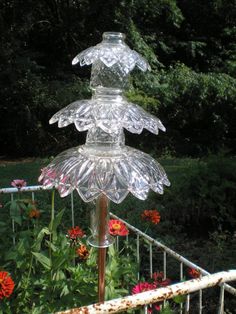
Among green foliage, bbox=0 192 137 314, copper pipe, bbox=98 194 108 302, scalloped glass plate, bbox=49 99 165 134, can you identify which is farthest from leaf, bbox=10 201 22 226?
scalloped glass plate, bbox=49 99 165 134

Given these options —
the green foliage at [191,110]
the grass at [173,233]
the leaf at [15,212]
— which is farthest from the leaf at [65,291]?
the green foliage at [191,110]

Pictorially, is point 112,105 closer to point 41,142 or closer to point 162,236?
point 162,236

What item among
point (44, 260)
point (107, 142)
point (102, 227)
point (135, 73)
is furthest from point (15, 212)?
point (135, 73)

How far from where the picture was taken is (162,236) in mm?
4430

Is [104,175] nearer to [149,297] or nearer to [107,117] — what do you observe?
[107,117]

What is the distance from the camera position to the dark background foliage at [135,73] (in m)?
9.46

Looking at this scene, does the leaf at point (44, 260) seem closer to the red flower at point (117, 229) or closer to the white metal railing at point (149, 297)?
the red flower at point (117, 229)

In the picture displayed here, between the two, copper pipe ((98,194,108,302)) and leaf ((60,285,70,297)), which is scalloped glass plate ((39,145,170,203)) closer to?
copper pipe ((98,194,108,302))

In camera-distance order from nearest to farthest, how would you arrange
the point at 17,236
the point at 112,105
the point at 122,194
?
the point at 122,194 → the point at 112,105 → the point at 17,236

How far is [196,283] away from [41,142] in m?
8.47

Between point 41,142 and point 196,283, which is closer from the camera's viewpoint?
point 196,283

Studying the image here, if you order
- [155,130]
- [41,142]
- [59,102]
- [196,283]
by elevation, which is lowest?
[41,142]

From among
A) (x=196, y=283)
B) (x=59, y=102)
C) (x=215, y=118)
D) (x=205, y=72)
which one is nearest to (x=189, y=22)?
(x=205, y=72)

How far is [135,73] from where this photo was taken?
395 inches
